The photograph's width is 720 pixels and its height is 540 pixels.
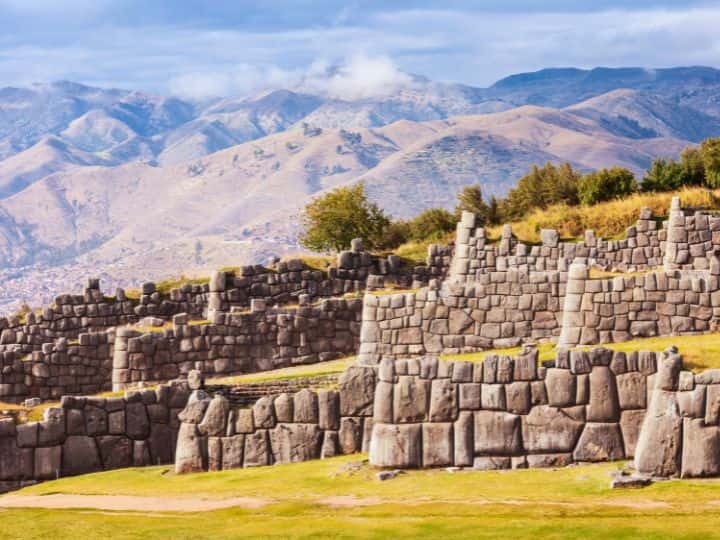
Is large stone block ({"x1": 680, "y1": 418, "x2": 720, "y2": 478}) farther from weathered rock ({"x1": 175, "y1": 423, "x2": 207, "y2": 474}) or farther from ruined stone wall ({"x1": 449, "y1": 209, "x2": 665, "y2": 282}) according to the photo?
ruined stone wall ({"x1": 449, "y1": 209, "x2": 665, "y2": 282})

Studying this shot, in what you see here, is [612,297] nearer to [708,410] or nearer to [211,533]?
[708,410]

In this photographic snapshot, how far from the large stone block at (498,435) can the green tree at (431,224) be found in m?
33.5

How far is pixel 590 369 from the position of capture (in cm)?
2759

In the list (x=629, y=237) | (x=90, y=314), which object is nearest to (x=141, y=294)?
(x=90, y=314)

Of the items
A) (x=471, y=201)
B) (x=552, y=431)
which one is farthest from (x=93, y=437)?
(x=471, y=201)

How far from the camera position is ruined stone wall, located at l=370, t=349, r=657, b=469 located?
2736cm

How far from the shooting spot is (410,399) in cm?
2803

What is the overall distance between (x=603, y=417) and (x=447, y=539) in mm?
6996

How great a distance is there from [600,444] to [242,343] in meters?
18.0

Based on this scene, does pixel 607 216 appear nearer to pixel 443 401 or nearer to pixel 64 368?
pixel 64 368

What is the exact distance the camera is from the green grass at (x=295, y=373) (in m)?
37.3

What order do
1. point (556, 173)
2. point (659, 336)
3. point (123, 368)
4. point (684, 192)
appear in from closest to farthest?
1. point (659, 336)
2. point (123, 368)
3. point (684, 192)
4. point (556, 173)

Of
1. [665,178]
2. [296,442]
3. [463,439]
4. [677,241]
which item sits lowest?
[296,442]

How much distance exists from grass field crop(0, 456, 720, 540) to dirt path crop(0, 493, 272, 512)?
12.3 inches
